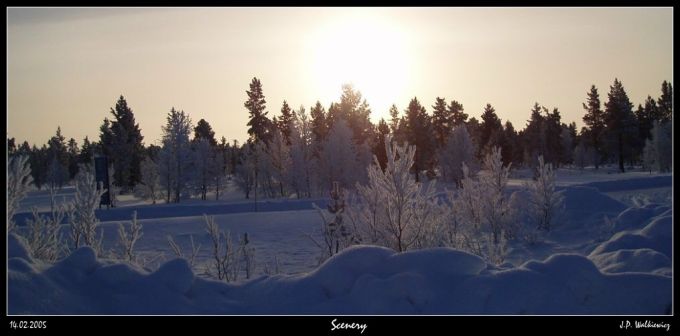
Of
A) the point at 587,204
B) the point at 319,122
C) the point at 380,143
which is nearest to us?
the point at 587,204

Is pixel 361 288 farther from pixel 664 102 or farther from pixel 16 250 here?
pixel 664 102

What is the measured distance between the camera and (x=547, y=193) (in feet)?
60.0

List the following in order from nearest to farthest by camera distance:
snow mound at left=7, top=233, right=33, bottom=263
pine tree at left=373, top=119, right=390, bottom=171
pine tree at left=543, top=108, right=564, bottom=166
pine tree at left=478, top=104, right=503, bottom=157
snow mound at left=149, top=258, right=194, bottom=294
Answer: snow mound at left=149, top=258, right=194, bottom=294 → snow mound at left=7, top=233, right=33, bottom=263 → pine tree at left=373, top=119, right=390, bottom=171 → pine tree at left=478, top=104, right=503, bottom=157 → pine tree at left=543, top=108, right=564, bottom=166

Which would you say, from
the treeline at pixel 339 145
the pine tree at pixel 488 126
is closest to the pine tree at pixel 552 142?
the treeline at pixel 339 145

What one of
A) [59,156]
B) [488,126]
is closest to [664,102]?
[488,126]

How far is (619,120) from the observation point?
2297 inches

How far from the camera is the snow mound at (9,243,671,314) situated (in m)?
5.89

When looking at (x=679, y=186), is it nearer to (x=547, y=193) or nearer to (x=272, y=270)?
(x=272, y=270)

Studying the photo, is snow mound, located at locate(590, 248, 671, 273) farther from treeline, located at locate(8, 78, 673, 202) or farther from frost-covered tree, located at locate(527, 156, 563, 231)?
treeline, located at locate(8, 78, 673, 202)

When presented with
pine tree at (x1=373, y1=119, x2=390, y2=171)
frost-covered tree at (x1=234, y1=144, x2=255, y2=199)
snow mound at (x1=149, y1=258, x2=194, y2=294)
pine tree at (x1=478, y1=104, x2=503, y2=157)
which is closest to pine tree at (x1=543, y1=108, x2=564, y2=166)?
pine tree at (x1=478, y1=104, x2=503, y2=157)

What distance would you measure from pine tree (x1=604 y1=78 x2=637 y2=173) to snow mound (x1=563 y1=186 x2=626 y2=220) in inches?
1527

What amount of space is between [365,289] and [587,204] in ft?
62.8
